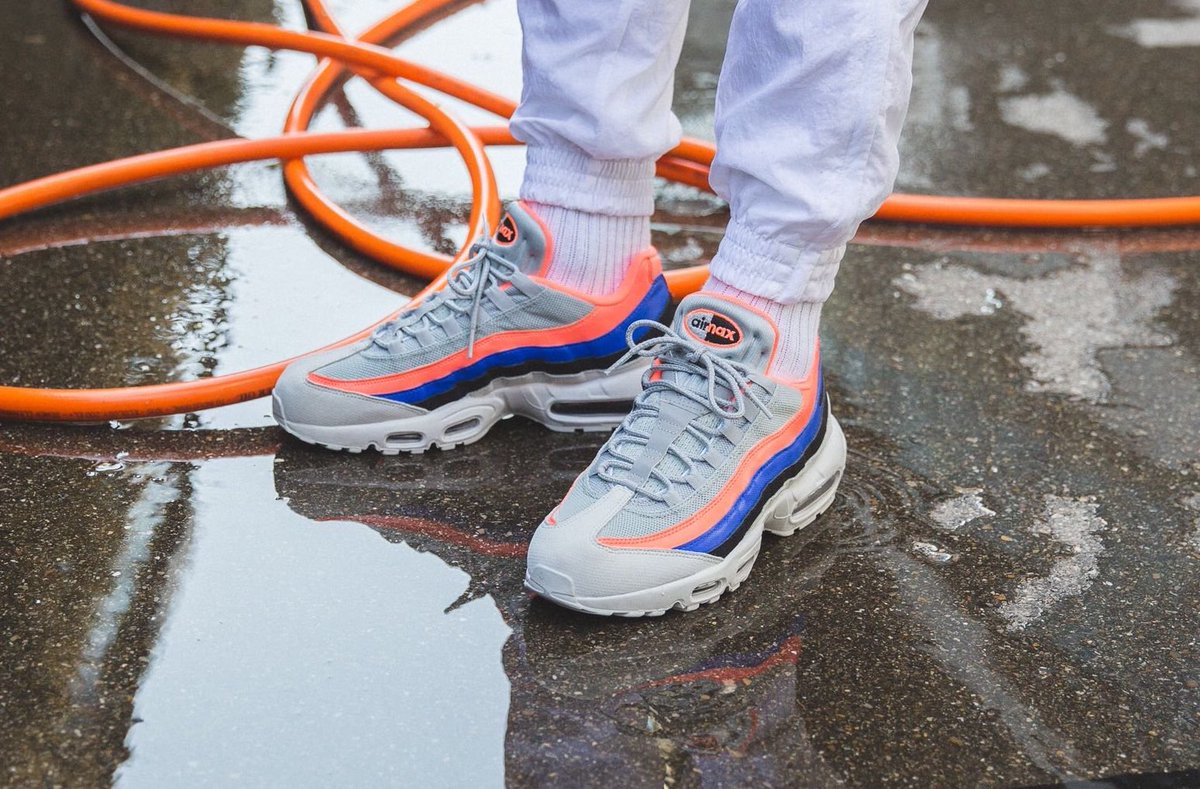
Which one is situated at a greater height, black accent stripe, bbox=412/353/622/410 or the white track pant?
the white track pant

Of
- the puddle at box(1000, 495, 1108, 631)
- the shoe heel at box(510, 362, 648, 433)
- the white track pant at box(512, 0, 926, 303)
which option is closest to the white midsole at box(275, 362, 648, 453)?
the shoe heel at box(510, 362, 648, 433)

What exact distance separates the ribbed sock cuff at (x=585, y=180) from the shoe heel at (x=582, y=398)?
0.67 feet

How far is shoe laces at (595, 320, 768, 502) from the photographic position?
116cm

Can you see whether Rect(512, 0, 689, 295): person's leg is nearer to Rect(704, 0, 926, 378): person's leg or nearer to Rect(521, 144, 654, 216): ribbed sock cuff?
Rect(521, 144, 654, 216): ribbed sock cuff

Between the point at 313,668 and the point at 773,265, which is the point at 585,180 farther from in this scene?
the point at 313,668

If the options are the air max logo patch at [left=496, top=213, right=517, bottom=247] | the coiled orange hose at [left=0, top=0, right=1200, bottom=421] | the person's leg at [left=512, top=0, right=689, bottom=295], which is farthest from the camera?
the coiled orange hose at [left=0, top=0, right=1200, bottom=421]

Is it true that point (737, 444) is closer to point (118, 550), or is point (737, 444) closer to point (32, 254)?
point (118, 550)

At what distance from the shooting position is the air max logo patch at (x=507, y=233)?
1.38 meters

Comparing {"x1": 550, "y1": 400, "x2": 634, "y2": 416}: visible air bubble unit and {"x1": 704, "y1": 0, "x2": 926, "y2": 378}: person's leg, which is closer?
{"x1": 704, "y1": 0, "x2": 926, "y2": 378}: person's leg

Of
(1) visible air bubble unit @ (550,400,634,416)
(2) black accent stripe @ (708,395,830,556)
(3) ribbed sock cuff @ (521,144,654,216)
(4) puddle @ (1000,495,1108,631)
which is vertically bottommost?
(4) puddle @ (1000,495,1108,631)

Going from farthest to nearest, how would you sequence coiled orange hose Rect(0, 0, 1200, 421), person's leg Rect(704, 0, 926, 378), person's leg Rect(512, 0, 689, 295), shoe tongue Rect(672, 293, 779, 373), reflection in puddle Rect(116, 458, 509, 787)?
1. coiled orange hose Rect(0, 0, 1200, 421)
2. person's leg Rect(512, 0, 689, 295)
3. shoe tongue Rect(672, 293, 779, 373)
4. person's leg Rect(704, 0, 926, 378)
5. reflection in puddle Rect(116, 458, 509, 787)

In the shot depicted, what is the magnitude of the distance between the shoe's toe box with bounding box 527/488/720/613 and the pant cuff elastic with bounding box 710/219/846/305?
26 centimetres

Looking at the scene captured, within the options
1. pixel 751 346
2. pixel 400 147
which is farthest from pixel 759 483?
pixel 400 147

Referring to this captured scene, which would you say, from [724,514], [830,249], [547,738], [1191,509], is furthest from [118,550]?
[1191,509]
